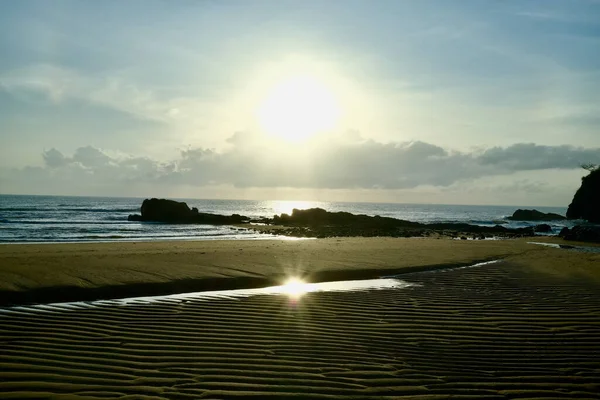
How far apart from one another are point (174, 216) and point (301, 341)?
58484mm

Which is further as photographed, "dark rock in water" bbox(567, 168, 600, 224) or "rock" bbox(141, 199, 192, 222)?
"dark rock in water" bbox(567, 168, 600, 224)

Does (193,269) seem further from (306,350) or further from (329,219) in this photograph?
(329,219)

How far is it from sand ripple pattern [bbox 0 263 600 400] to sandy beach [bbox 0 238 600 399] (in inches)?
0.9

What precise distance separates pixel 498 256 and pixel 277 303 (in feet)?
48.4

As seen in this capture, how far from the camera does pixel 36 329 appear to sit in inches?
289

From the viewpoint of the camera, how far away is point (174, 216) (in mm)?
63344

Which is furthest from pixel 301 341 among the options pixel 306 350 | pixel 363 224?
pixel 363 224

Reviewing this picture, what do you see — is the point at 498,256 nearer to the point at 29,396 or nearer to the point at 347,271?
the point at 347,271

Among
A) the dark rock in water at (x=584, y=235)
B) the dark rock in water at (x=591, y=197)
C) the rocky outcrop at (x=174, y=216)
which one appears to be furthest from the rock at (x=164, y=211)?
the dark rock in water at (x=591, y=197)

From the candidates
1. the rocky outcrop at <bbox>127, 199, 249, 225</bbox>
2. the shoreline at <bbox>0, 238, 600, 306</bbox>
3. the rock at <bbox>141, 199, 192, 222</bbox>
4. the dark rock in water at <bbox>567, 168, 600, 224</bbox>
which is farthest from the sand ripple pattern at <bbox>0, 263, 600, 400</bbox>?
the dark rock in water at <bbox>567, 168, 600, 224</bbox>

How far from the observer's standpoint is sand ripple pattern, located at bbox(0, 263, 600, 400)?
17.6 ft

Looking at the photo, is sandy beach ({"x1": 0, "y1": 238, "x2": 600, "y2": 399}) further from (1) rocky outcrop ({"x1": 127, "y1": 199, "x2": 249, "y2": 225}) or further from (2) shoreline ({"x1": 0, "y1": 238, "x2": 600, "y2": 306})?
(1) rocky outcrop ({"x1": 127, "y1": 199, "x2": 249, "y2": 225})

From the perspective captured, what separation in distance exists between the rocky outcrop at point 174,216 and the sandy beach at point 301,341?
48180 mm

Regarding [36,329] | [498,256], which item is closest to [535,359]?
[36,329]
